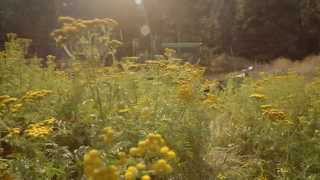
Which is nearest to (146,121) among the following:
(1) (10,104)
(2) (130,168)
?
(1) (10,104)

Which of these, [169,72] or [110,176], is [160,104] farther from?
[110,176]

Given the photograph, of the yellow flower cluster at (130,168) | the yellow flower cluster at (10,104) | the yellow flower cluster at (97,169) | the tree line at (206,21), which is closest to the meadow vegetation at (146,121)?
the yellow flower cluster at (10,104)

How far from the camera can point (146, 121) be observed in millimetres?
4277

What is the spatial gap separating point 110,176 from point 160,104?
2.60m

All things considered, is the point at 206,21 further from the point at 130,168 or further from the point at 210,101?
the point at 130,168

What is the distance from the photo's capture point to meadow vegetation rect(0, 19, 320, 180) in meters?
3.92

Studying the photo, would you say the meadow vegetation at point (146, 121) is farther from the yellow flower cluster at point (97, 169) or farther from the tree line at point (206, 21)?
the tree line at point (206, 21)

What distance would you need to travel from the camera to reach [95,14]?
2889 cm

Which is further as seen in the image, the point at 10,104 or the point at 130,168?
the point at 10,104

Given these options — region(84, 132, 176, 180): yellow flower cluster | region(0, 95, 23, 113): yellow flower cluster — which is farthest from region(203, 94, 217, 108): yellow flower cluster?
region(84, 132, 176, 180): yellow flower cluster

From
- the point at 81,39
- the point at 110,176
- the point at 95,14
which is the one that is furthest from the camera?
the point at 95,14

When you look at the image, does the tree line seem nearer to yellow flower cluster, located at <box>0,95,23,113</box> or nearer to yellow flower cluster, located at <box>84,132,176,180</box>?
yellow flower cluster, located at <box>0,95,23,113</box>

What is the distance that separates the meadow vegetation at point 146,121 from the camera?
3920mm

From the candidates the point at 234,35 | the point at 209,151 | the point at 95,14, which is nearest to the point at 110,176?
the point at 209,151
